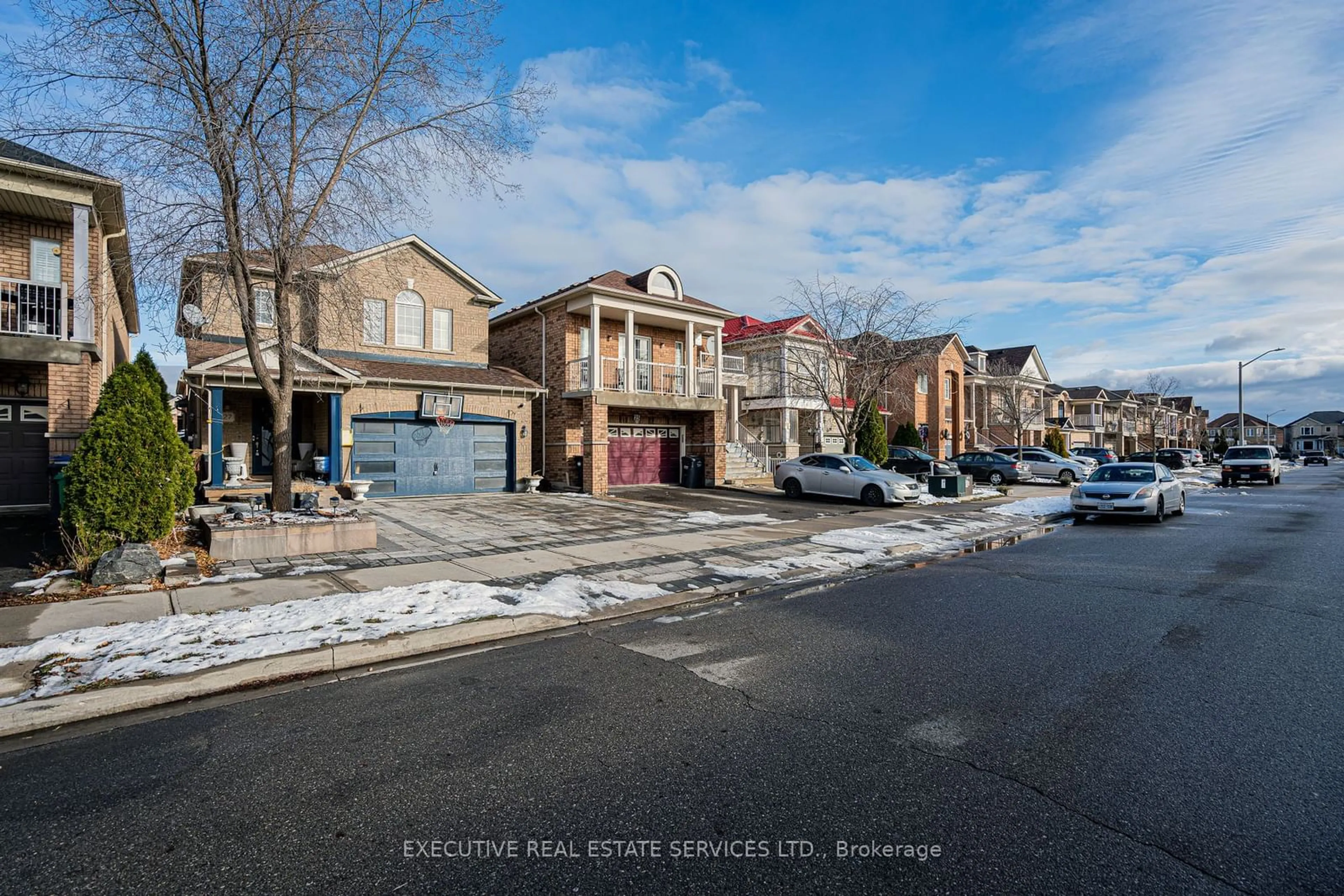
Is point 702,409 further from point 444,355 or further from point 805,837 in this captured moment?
point 805,837

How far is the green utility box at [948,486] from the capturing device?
802 inches

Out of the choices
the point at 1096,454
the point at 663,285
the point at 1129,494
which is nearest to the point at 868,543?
the point at 1129,494

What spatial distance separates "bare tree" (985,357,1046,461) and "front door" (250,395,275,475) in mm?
39951

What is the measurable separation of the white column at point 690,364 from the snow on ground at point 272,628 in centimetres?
1520

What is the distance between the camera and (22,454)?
13.9 meters

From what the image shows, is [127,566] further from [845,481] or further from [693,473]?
[693,473]

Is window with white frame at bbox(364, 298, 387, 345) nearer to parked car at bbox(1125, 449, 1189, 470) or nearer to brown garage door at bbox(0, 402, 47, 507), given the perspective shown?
brown garage door at bbox(0, 402, 47, 507)

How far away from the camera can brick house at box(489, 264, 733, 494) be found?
66.7ft

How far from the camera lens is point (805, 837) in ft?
9.52

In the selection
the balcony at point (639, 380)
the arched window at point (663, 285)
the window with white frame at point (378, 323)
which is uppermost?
the arched window at point (663, 285)

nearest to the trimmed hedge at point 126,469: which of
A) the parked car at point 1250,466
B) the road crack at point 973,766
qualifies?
the road crack at point 973,766

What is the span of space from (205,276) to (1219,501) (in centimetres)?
2736

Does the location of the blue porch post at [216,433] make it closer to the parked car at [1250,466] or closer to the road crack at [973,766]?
the road crack at [973,766]

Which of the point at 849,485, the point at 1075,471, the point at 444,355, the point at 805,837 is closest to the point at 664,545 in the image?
the point at 805,837
